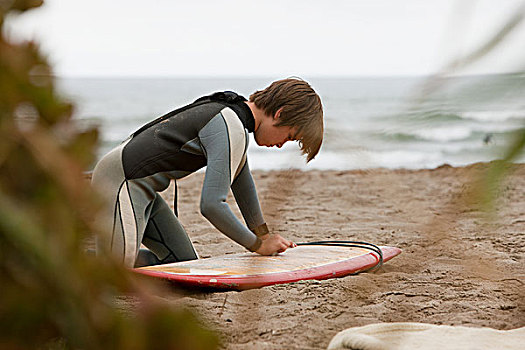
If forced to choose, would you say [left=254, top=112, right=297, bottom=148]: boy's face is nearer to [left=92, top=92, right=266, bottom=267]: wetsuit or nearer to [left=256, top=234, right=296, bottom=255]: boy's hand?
[left=92, top=92, right=266, bottom=267]: wetsuit

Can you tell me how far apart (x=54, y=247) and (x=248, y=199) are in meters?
2.59

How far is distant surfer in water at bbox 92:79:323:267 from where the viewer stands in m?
2.37

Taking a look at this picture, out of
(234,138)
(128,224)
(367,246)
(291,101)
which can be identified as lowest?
(367,246)

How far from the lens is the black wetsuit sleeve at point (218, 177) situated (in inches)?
92.1

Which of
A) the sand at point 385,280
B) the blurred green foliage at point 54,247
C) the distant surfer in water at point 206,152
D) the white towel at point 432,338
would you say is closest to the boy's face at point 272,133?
the distant surfer in water at point 206,152

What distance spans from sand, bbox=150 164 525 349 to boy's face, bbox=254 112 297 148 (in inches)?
13.3

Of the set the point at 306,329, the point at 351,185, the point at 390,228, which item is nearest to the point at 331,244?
the point at 390,228

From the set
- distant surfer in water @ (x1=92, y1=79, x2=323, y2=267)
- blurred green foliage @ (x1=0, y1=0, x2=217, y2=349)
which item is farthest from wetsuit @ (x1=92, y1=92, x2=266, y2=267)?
blurred green foliage @ (x1=0, y1=0, x2=217, y2=349)

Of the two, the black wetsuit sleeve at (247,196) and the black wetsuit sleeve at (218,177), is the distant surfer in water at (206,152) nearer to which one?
the black wetsuit sleeve at (218,177)

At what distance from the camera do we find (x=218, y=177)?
2.34 meters

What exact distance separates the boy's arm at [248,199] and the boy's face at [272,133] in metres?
0.40

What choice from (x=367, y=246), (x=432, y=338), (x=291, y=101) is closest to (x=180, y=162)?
(x=291, y=101)

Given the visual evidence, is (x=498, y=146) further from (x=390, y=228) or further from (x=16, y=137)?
(x=390, y=228)

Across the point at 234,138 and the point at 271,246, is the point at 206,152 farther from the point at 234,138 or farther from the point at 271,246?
the point at 271,246
